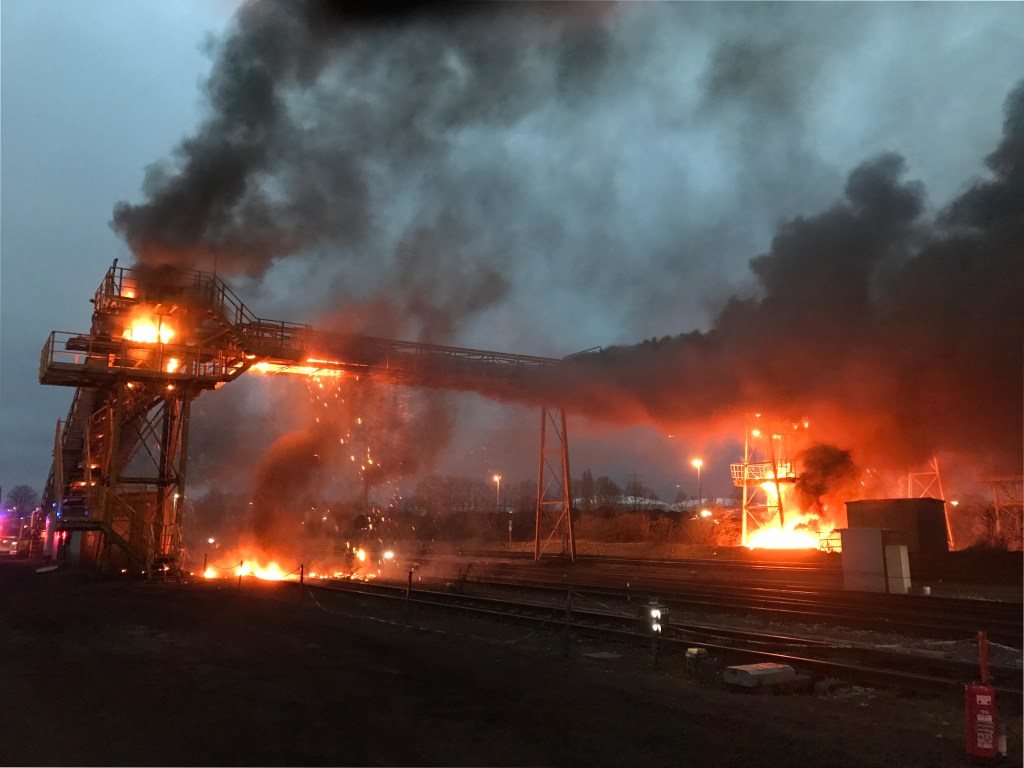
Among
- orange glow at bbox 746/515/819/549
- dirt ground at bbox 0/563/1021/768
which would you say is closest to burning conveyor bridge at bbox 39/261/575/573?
dirt ground at bbox 0/563/1021/768

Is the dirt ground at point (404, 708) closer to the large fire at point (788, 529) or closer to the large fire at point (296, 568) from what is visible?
the large fire at point (296, 568)

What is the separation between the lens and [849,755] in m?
6.62

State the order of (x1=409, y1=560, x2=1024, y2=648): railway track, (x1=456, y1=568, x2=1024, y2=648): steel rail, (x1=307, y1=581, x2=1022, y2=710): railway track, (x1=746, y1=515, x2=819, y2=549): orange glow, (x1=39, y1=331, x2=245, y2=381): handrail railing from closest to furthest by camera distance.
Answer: (x1=307, y1=581, x2=1022, y2=710): railway track, (x1=456, y1=568, x2=1024, y2=648): steel rail, (x1=409, y1=560, x2=1024, y2=648): railway track, (x1=39, y1=331, x2=245, y2=381): handrail railing, (x1=746, y1=515, x2=819, y2=549): orange glow

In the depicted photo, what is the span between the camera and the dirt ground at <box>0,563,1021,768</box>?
6457 millimetres

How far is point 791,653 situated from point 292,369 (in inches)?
815

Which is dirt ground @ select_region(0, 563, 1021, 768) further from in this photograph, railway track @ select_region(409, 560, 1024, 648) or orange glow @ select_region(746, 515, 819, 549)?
orange glow @ select_region(746, 515, 819, 549)

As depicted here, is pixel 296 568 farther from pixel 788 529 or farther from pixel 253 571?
pixel 788 529

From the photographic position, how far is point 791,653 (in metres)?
11.2

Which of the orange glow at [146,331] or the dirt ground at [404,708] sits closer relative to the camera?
the dirt ground at [404,708]

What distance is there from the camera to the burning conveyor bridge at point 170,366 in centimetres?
2416

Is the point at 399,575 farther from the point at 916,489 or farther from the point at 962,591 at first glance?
the point at 916,489

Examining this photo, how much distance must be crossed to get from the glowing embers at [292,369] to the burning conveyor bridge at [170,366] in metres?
0.06

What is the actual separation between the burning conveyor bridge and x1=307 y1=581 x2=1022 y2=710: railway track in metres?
10.3

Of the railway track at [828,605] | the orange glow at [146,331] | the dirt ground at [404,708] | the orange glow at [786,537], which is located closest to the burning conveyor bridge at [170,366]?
the orange glow at [146,331]
